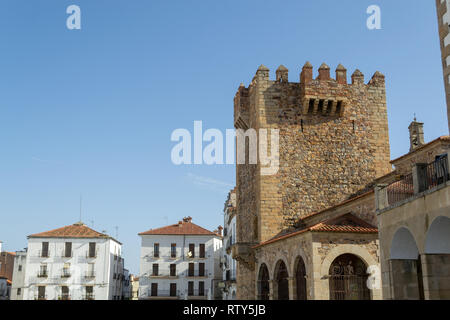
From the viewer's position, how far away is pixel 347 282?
15297 mm

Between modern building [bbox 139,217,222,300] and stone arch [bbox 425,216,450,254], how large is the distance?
4035 cm

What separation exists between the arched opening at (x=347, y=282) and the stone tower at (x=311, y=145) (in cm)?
606

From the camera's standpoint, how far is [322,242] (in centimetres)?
1510

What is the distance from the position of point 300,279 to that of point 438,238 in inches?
296

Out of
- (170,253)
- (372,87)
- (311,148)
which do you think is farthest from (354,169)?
(170,253)

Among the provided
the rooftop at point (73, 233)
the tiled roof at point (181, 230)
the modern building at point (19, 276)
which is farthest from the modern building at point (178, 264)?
the modern building at point (19, 276)

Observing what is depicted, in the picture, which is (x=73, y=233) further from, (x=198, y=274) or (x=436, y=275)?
(x=436, y=275)

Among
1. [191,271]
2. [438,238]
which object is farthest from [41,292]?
[438,238]

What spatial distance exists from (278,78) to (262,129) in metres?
2.93

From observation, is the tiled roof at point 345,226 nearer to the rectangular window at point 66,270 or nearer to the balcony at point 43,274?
the rectangular window at point 66,270

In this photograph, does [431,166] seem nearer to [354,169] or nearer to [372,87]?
[354,169]

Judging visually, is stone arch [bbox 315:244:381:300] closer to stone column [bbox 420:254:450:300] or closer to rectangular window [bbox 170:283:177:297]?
stone column [bbox 420:254:450:300]

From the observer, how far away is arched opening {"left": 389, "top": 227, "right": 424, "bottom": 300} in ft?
37.9
